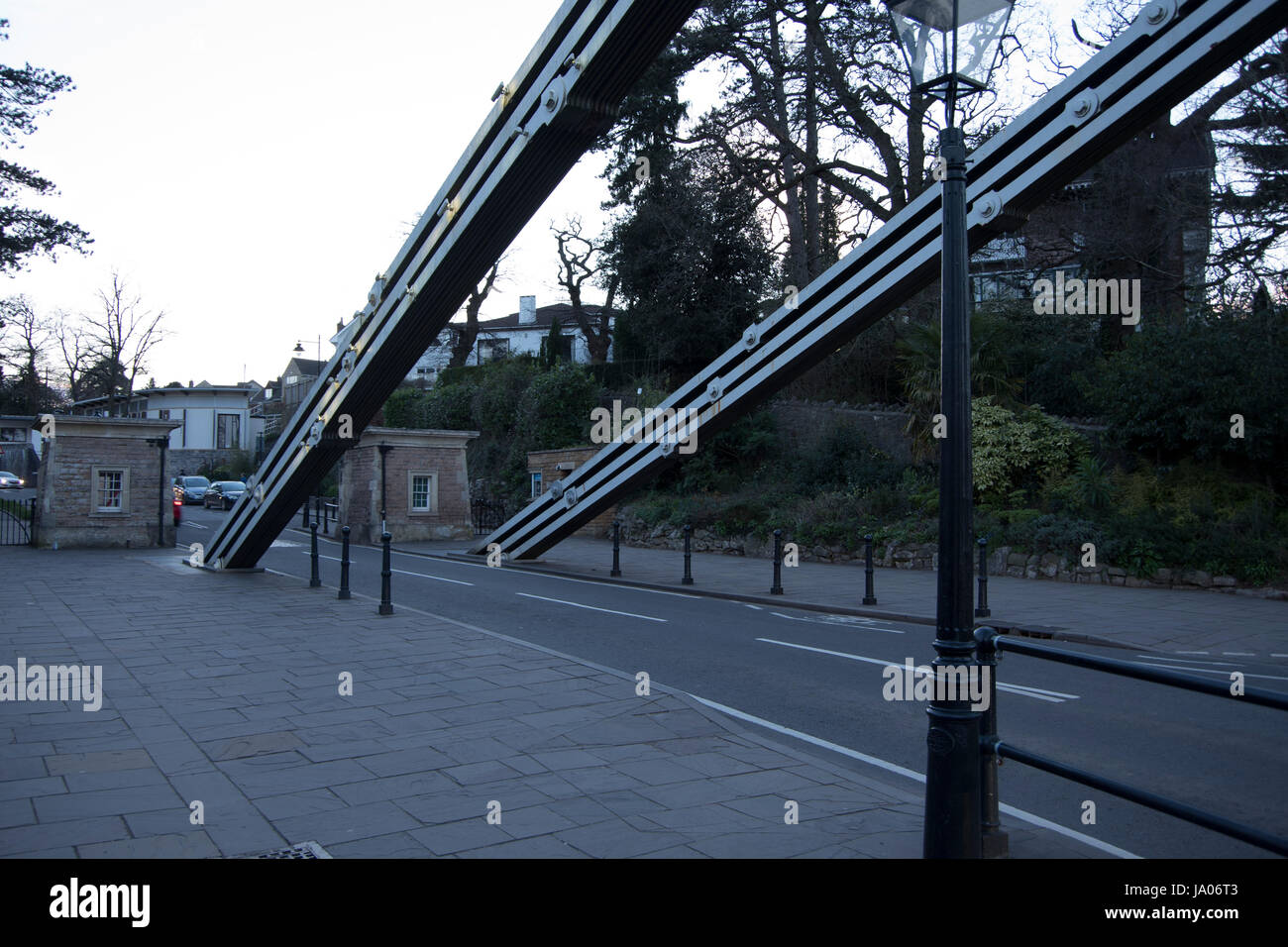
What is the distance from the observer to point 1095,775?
405cm

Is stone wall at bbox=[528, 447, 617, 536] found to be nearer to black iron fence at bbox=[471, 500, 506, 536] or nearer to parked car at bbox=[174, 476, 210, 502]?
black iron fence at bbox=[471, 500, 506, 536]

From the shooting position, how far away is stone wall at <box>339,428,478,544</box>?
28094 mm

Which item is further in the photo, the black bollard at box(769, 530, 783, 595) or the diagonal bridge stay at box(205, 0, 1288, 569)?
the black bollard at box(769, 530, 783, 595)

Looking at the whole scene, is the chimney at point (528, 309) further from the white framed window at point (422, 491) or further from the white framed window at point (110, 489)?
the white framed window at point (110, 489)

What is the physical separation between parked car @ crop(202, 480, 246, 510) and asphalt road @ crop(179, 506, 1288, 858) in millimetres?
32466

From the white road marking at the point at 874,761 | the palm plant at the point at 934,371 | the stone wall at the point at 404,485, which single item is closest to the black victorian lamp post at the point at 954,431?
the white road marking at the point at 874,761

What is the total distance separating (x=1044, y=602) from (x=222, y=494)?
3847cm

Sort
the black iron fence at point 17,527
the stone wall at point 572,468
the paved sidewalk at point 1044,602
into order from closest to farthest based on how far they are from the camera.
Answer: the paved sidewalk at point 1044,602
the black iron fence at point 17,527
the stone wall at point 572,468

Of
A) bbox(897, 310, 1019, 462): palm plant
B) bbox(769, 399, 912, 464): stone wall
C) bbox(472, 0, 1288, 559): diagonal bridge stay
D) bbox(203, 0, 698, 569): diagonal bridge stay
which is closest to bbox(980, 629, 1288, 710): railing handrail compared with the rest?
bbox(203, 0, 698, 569): diagonal bridge stay

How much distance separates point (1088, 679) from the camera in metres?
8.87

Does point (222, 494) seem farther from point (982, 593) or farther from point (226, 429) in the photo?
point (982, 593)

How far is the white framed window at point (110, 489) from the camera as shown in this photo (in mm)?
23797

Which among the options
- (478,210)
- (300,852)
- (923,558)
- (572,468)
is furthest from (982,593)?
(572,468)

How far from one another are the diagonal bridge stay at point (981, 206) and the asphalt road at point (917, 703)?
3263 millimetres
